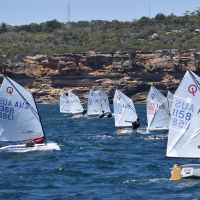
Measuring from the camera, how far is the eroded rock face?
629 feet

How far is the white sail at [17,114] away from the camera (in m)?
56.6

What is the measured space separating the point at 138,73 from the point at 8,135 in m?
137

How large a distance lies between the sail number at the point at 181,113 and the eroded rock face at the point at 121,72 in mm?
147800

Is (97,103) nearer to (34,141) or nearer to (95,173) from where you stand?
(34,141)

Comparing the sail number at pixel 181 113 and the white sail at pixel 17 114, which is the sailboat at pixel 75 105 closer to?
the white sail at pixel 17 114

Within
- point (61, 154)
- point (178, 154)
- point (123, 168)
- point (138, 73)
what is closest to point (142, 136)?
point (61, 154)

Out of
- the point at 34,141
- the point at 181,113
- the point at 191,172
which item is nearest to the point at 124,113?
the point at 34,141

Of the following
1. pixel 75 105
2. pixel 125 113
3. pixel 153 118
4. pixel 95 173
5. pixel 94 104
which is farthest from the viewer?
pixel 75 105

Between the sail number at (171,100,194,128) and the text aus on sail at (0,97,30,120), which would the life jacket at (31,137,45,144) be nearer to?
the text aus on sail at (0,97,30,120)

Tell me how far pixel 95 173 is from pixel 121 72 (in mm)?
150128

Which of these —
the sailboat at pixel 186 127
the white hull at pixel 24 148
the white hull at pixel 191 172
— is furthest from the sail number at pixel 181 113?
the white hull at pixel 24 148

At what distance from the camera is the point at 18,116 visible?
5697 centimetres

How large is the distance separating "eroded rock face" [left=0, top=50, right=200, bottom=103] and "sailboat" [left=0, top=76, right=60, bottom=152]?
133 meters

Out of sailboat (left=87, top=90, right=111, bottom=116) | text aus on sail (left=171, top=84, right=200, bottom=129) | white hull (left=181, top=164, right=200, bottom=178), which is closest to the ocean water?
white hull (left=181, top=164, right=200, bottom=178)
